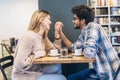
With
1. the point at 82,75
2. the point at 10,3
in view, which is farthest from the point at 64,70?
the point at 10,3

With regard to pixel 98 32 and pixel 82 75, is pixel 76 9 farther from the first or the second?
pixel 82 75

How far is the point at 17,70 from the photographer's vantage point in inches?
94.3

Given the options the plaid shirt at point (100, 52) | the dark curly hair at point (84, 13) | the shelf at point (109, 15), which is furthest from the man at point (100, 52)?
the shelf at point (109, 15)

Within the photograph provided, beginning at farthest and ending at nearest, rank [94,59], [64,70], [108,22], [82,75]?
[108,22], [64,70], [82,75], [94,59]

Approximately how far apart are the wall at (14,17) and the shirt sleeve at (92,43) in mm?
4322

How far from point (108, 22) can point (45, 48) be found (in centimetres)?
376

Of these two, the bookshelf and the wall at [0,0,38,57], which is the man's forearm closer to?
the bookshelf

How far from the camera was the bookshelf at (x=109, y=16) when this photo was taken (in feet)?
20.2

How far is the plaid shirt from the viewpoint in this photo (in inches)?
93.1

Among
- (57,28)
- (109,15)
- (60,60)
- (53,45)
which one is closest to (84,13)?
(57,28)

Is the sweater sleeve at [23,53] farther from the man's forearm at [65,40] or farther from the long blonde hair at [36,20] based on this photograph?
the man's forearm at [65,40]

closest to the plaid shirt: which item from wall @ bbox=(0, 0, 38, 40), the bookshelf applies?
the bookshelf

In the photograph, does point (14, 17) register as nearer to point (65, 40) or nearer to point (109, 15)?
point (109, 15)

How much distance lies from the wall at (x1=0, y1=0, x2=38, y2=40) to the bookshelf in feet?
5.60
